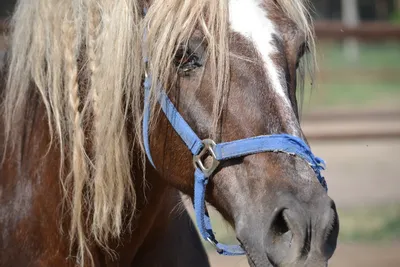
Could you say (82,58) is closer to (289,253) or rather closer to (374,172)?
(289,253)

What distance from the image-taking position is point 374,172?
8617 mm

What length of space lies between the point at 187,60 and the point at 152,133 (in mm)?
297

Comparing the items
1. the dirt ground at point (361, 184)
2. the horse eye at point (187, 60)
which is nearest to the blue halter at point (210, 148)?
the horse eye at point (187, 60)

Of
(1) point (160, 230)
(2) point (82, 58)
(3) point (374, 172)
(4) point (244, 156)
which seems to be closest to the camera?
(4) point (244, 156)

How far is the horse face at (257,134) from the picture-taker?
2.00 meters

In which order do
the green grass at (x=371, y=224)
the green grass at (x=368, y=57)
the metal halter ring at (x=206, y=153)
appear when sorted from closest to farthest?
the metal halter ring at (x=206, y=153)
the green grass at (x=371, y=224)
the green grass at (x=368, y=57)

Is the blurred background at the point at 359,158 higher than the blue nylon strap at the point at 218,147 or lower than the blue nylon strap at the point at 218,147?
lower

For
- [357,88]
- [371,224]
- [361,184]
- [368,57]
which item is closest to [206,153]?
[371,224]

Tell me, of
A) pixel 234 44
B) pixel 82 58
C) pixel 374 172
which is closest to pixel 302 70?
pixel 234 44

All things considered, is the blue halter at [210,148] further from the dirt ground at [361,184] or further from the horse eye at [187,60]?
the dirt ground at [361,184]

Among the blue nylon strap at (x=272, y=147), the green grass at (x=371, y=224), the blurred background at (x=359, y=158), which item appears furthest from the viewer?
the green grass at (x=371, y=224)

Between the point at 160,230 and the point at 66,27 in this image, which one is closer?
the point at 66,27

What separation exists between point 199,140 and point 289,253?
0.49 meters

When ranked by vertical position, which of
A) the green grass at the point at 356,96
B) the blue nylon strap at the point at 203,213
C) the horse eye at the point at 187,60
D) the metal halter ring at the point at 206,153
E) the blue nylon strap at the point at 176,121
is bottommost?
the green grass at the point at 356,96
